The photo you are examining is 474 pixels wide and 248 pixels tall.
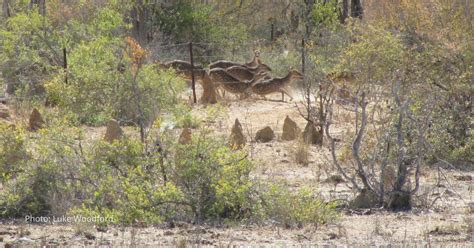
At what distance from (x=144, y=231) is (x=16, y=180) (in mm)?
1918

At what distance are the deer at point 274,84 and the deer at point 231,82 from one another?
0.25 m

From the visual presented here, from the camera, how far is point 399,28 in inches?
850

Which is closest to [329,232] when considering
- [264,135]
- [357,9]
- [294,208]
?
[294,208]

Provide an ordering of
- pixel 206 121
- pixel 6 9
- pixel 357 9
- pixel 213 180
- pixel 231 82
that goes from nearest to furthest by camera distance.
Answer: pixel 213 180 → pixel 206 121 → pixel 231 82 → pixel 6 9 → pixel 357 9

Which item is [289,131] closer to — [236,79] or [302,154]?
[302,154]

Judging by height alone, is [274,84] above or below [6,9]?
below

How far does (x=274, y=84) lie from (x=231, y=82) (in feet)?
4.03

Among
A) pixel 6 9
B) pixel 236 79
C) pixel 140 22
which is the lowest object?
pixel 236 79

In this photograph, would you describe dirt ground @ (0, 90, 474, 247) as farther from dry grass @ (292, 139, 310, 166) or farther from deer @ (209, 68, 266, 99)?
deer @ (209, 68, 266, 99)

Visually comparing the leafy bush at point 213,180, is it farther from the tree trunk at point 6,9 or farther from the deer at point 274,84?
the tree trunk at point 6,9

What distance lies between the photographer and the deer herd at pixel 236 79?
830 inches

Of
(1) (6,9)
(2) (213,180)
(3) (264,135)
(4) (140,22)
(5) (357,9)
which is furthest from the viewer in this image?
(5) (357,9)

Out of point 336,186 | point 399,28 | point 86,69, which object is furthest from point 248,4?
point 336,186

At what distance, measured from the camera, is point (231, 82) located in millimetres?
21938
